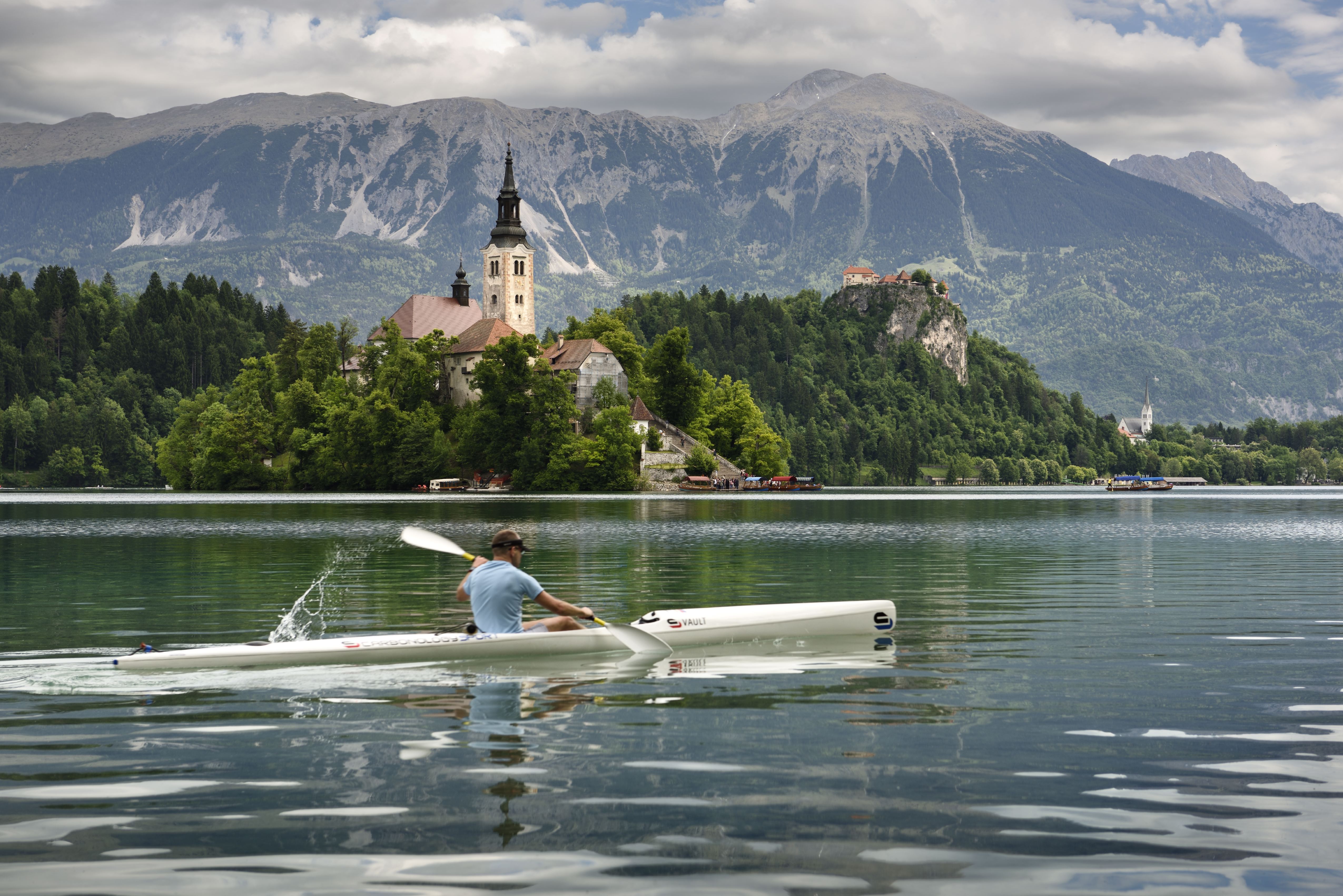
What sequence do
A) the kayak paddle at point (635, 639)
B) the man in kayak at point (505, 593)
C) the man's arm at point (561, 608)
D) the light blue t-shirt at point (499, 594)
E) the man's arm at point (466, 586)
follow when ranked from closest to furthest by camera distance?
the man in kayak at point (505, 593), the light blue t-shirt at point (499, 594), the man's arm at point (561, 608), the man's arm at point (466, 586), the kayak paddle at point (635, 639)

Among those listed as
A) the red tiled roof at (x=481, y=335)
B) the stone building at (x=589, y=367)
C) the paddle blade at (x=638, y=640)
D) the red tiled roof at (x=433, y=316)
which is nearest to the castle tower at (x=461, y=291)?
the red tiled roof at (x=433, y=316)

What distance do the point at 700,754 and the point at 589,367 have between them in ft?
440

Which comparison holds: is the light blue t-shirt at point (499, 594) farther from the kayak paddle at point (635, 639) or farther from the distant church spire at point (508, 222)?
the distant church spire at point (508, 222)

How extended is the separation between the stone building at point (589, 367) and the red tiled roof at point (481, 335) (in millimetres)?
7618

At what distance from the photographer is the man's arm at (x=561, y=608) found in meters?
17.6

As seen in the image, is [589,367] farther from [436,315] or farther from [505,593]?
[505,593]

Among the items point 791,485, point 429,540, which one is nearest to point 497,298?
point 791,485

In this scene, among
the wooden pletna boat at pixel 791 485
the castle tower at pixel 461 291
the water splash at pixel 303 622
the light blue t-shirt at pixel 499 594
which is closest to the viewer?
the light blue t-shirt at pixel 499 594

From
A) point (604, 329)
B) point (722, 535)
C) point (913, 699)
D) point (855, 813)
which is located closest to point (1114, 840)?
point (855, 813)

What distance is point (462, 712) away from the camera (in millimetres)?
14406

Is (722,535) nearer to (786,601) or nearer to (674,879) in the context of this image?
(786,601)

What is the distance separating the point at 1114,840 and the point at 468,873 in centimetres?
466

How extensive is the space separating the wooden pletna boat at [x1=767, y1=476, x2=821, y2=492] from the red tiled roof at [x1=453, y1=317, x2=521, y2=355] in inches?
1413

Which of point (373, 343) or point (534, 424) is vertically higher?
point (373, 343)
